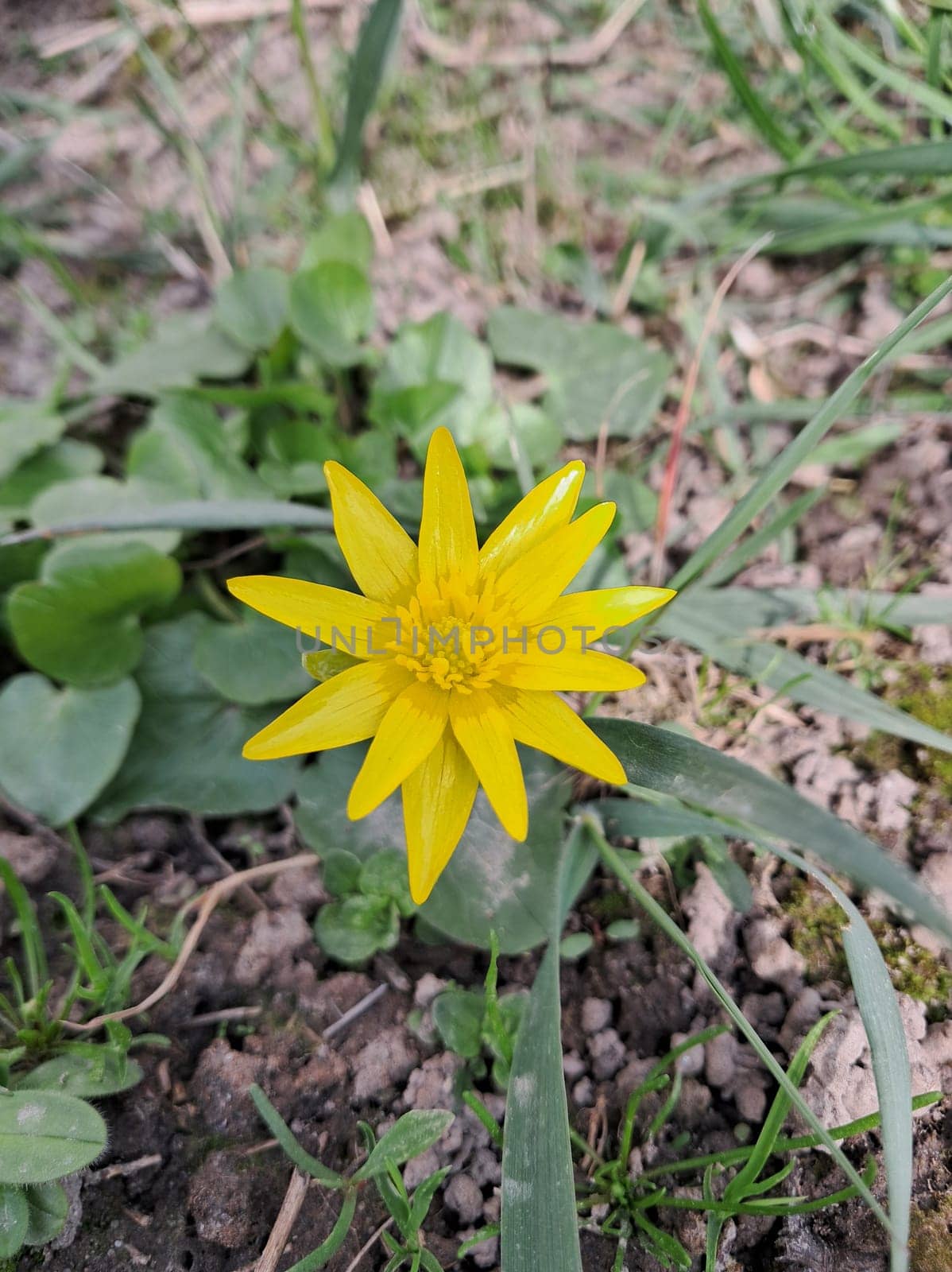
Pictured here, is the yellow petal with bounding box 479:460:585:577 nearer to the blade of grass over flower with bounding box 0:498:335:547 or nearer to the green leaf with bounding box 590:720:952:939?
the green leaf with bounding box 590:720:952:939

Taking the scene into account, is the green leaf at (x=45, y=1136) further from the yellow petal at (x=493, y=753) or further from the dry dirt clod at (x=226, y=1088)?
the yellow petal at (x=493, y=753)

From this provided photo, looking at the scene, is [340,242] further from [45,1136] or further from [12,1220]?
[12,1220]

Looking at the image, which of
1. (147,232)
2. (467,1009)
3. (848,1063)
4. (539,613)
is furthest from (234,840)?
(147,232)

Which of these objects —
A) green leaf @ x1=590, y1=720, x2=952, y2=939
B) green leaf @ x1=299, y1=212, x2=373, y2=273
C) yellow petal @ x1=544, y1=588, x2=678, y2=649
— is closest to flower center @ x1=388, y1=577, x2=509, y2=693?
yellow petal @ x1=544, y1=588, x2=678, y2=649

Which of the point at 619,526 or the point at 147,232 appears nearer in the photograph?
the point at 619,526

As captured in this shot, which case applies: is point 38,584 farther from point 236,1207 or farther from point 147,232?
point 147,232

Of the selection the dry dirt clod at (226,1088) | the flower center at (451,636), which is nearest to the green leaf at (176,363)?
the flower center at (451,636)

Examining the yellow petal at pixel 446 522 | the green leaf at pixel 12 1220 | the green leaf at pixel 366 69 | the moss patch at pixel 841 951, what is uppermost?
the green leaf at pixel 366 69
